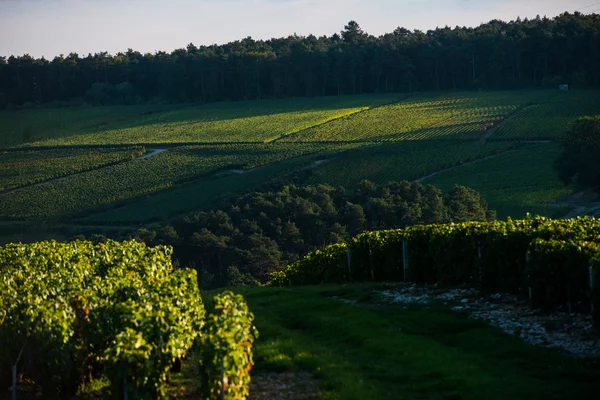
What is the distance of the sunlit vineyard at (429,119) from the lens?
102m

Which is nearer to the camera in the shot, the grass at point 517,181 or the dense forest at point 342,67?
→ the grass at point 517,181

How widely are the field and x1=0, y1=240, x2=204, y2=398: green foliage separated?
53.4m

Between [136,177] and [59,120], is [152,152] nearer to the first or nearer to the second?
[136,177]

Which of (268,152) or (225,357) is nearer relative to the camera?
(225,357)

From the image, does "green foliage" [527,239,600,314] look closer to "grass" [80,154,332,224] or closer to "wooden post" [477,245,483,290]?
"wooden post" [477,245,483,290]

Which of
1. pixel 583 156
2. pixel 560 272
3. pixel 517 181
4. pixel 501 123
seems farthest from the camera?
pixel 501 123

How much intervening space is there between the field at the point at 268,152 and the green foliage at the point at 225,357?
5514cm

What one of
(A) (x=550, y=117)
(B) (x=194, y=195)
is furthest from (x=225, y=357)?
(A) (x=550, y=117)

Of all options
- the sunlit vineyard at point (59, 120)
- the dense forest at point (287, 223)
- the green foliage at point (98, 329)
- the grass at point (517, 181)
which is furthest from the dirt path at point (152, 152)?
the green foliage at point (98, 329)

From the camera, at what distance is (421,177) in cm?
8350

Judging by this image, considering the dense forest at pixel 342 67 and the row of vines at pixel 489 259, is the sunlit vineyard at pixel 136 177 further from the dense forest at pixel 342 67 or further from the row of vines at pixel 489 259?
the row of vines at pixel 489 259

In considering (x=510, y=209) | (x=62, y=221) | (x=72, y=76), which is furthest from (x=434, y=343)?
(x=72, y=76)

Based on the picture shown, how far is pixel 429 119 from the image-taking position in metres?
111

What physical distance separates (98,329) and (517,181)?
67111mm
